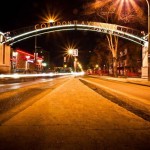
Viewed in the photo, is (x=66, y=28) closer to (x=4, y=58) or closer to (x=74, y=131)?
(x=4, y=58)

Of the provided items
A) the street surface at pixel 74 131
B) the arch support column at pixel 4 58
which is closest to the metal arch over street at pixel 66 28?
the arch support column at pixel 4 58

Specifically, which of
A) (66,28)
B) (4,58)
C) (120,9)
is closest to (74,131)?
(120,9)

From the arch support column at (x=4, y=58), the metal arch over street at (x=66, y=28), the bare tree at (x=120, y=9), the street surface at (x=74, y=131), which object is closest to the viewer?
the street surface at (x=74, y=131)

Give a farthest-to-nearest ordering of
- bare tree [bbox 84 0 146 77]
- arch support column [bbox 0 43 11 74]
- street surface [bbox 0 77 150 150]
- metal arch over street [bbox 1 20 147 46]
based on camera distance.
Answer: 1. metal arch over street [bbox 1 20 147 46]
2. arch support column [bbox 0 43 11 74]
3. bare tree [bbox 84 0 146 77]
4. street surface [bbox 0 77 150 150]

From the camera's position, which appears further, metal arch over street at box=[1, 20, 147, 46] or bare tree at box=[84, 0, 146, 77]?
metal arch over street at box=[1, 20, 147, 46]

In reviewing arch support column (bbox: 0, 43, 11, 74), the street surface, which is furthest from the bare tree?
the street surface

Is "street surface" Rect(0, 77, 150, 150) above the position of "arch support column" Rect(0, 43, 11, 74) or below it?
below

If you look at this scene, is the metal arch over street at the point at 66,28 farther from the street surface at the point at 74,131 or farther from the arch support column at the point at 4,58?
the street surface at the point at 74,131

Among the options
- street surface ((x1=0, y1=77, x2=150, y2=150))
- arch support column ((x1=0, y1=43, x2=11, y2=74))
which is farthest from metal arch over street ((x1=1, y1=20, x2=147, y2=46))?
street surface ((x1=0, y1=77, x2=150, y2=150))

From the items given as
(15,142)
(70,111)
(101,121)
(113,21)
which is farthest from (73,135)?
(113,21)

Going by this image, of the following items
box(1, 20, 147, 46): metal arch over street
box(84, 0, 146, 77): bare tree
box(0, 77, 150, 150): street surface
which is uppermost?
box(84, 0, 146, 77): bare tree

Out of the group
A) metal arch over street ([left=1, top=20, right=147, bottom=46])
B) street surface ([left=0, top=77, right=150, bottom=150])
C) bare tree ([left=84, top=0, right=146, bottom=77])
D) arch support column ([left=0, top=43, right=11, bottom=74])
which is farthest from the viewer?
metal arch over street ([left=1, top=20, right=147, bottom=46])

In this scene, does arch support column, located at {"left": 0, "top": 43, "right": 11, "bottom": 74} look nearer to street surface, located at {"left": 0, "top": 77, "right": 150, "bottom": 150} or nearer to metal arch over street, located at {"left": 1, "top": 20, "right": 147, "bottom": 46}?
metal arch over street, located at {"left": 1, "top": 20, "right": 147, "bottom": 46}

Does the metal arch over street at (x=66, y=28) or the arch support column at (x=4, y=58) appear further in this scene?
the metal arch over street at (x=66, y=28)
